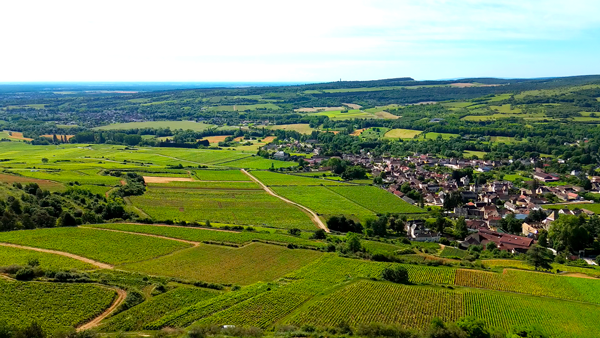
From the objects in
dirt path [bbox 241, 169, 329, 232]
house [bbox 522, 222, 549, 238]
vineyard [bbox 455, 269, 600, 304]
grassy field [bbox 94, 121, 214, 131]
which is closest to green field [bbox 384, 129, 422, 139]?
grassy field [bbox 94, 121, 214, 131]

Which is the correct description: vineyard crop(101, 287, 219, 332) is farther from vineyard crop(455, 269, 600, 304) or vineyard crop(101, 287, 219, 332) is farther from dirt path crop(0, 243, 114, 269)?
vineyard crop(455, 269, 600, 304)

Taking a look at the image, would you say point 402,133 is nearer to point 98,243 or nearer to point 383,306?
point 98,243

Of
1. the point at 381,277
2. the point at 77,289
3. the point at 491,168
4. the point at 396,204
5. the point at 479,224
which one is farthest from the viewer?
the point at 491,168

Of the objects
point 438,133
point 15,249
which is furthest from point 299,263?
point 438,133

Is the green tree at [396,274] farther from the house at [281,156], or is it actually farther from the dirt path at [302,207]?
the house at [281,156]

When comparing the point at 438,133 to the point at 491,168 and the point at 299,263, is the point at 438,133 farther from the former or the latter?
the point at 299,263
